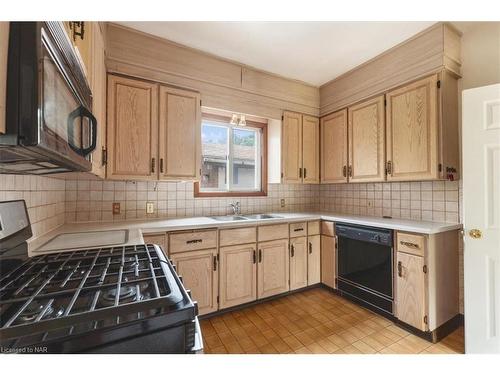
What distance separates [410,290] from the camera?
1847 millimetres

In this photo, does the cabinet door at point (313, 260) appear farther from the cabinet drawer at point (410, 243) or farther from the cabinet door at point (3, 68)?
the cabinet door at point (3, 68)

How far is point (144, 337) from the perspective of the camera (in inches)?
21.7

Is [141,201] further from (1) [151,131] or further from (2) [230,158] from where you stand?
(2) [230,158]

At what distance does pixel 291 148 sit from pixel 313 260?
133 centimetres

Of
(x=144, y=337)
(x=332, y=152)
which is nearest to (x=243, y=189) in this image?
(x=332, y=152)

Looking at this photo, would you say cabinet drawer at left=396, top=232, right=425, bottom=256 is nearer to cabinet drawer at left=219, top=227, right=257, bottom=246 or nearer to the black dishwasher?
the black dishwasher

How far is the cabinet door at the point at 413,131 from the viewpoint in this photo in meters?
1.90

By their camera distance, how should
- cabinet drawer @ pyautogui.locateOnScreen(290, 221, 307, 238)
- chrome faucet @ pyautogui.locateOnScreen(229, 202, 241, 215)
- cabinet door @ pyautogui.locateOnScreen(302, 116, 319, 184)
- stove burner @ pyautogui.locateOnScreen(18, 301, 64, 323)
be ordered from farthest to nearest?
cabinet door @ pyautogui.locateOnScreen(302, 116, 319, 184)
chrome faucet @ pyautogui.locateOnScreen(229, 202, 241, 215)
cabinet drawer @ pyautogui.locateOnScreen(290, 221, 307, 238)
stove burner @ pyautogui.locateOnScreen(18, 301, 64, 323)

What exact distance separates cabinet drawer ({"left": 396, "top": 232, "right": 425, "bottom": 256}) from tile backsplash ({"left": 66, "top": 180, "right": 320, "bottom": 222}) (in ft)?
4.71

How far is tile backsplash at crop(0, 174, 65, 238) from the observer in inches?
40.4

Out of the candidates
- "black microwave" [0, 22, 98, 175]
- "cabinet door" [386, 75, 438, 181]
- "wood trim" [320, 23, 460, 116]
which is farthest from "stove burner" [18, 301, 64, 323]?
"wood trim" [320, 23, 460, 116]

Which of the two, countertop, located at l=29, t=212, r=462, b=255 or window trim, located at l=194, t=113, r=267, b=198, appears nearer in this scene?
countertop, located at l=29, t=212, r=462, b=255

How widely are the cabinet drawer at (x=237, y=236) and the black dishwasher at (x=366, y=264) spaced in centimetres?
93

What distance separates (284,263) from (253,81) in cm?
199
